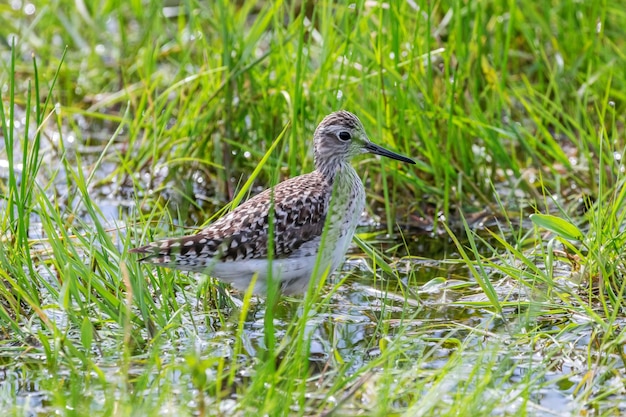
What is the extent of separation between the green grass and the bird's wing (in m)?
0.17

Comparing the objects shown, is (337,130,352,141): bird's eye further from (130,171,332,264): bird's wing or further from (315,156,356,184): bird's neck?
(130,171,332,264): bird's wing

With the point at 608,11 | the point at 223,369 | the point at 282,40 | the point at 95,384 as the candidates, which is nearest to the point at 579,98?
the point at 608,11

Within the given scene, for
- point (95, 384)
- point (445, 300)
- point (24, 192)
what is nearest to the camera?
point (95, 384)

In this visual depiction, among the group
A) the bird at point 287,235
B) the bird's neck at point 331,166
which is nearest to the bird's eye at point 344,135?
the bird at point 287,235

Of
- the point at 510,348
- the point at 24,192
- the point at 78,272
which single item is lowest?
the point at 510,348

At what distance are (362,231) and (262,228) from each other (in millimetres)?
1737

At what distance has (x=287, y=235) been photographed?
6172mm

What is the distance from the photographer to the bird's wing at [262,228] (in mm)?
5789

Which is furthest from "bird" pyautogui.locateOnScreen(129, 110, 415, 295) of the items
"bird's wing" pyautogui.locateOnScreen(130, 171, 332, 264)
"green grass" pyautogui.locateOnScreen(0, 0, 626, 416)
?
"green grass" pyautogui.locateOnScreen(0, 0, 626, 416)

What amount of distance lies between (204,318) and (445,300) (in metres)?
1.48

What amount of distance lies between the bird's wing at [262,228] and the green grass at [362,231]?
17 cm

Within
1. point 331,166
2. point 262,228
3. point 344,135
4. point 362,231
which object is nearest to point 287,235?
point 262,228

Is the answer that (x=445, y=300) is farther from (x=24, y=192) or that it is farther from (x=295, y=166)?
(x=24, y=192)

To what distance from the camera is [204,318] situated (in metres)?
5.98
